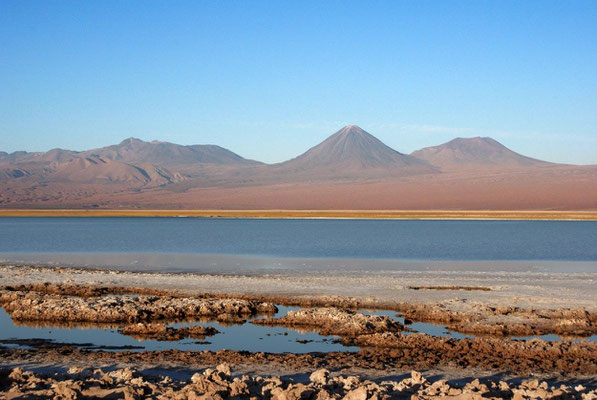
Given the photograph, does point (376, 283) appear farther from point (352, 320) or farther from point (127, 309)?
point (127, 309)

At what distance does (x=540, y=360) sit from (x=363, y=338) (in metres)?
3.21

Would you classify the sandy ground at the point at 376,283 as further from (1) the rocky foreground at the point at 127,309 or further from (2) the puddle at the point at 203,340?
(2) the puddle at the point at 203,340

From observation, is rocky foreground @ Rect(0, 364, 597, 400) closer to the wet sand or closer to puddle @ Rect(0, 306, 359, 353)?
the wet sand

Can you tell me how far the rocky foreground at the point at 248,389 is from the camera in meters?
8.12

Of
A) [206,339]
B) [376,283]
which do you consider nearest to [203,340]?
[206,339]

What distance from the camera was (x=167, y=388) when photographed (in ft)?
27.9

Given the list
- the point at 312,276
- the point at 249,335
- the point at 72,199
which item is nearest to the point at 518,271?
the point at 312,276

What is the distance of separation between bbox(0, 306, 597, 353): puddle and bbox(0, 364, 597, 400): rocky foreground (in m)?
3.25

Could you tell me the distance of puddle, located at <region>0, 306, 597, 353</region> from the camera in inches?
495

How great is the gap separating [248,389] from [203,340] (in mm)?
4788

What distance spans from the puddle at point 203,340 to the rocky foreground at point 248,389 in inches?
128

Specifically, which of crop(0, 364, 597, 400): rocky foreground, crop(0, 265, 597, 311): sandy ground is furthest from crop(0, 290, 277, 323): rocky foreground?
crop(0, 364, 597, 400): rocky foreground

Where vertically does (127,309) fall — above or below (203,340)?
above

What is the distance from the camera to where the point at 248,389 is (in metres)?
8.62
